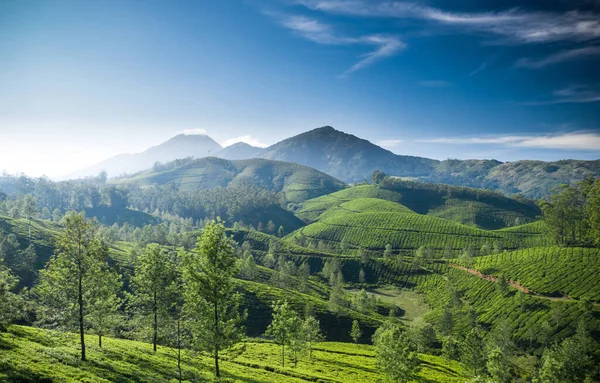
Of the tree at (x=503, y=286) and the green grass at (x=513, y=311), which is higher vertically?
the tree at (x=503, y=286)

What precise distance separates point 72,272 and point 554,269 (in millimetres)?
182549

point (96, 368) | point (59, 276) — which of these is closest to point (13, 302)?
point (59, 276)

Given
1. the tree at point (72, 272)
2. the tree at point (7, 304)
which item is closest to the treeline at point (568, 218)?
the tree at point (72, 272)

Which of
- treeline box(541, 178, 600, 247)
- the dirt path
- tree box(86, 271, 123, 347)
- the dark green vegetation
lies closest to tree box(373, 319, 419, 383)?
the dark green vegetation

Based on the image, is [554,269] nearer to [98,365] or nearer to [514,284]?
[514,284]

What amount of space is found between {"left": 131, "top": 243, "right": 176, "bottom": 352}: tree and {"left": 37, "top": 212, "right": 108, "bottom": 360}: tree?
763 centimetres

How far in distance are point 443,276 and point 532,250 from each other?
169 feet

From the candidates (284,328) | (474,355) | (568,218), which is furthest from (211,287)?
(568,218)

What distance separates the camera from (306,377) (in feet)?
174

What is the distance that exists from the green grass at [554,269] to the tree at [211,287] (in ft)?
481

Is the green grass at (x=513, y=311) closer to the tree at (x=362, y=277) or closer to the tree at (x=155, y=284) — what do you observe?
the tree at (x=362, y=277)

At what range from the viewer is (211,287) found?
37625 mm

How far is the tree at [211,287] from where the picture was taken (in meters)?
37.1

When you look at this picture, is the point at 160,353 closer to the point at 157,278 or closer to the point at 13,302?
the point at 157,278
